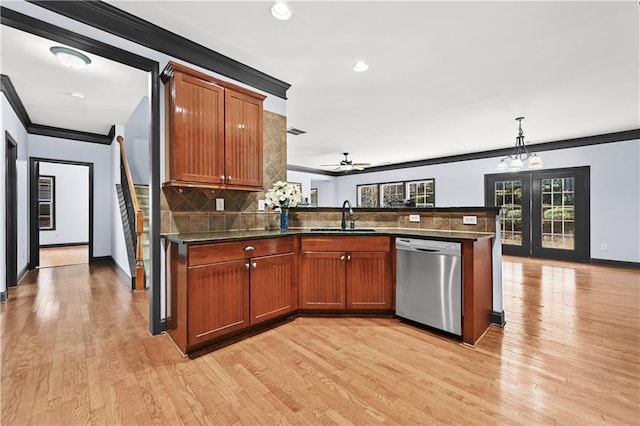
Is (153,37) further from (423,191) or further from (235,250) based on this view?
(423,191)

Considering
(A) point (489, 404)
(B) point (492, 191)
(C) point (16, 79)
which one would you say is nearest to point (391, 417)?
(A) point (489, 404)

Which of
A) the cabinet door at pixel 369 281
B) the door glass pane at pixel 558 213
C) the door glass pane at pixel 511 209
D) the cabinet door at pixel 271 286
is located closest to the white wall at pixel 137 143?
the cabinet door at pixel 271 286

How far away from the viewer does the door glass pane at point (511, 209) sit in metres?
6.98

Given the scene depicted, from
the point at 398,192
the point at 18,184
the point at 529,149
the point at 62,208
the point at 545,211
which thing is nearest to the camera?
the point at 18,184

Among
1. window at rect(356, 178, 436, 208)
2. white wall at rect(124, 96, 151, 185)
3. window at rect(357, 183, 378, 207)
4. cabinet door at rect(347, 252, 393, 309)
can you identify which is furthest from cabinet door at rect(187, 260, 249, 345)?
window at rect(357, 183, 378, 207)

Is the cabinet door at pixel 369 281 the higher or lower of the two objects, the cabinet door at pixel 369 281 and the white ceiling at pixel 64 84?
the lower

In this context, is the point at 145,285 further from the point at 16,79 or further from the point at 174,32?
the point at 174,32

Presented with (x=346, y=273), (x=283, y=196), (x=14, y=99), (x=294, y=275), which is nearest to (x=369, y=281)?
(x=346, y=273)

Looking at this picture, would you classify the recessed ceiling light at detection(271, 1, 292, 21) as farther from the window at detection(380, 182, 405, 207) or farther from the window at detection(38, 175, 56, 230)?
the window at detection(38, 175, 56, 230)

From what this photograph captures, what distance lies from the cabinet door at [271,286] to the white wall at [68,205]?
839 centimetres

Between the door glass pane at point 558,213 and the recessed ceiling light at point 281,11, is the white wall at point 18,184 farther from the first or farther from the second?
the door glass pane at point 558,213

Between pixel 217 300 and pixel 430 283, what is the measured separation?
6.19ft

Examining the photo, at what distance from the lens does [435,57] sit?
9.59ft

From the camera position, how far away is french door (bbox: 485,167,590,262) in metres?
Answer: 6.13
